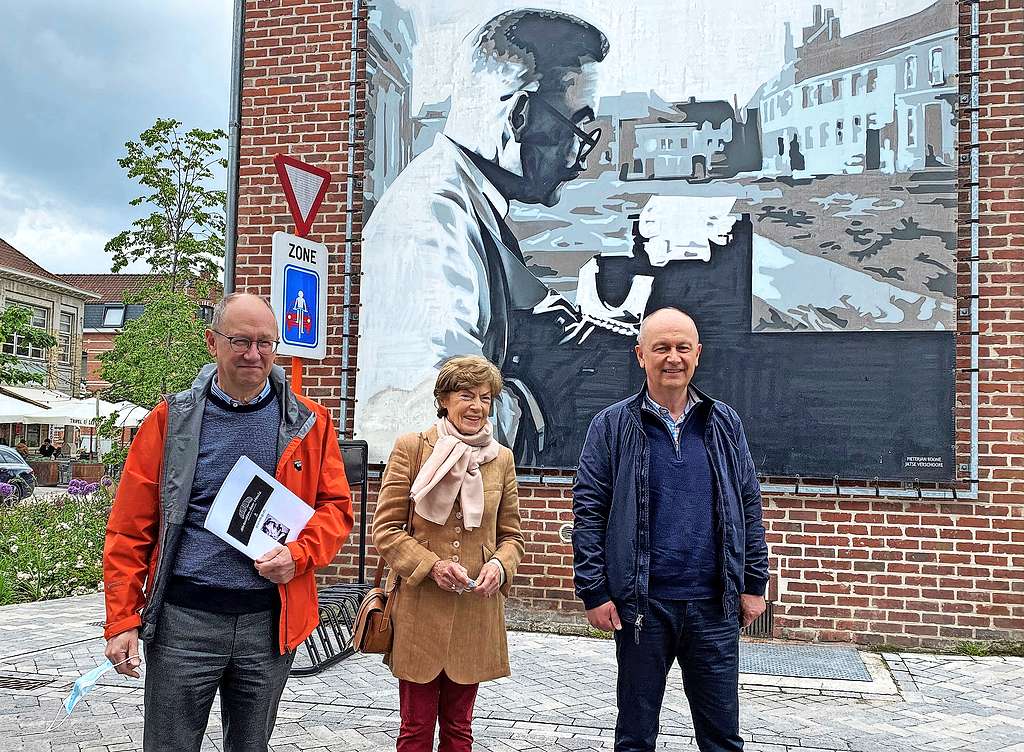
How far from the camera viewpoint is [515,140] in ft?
24.2

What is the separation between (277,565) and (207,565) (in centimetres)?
23

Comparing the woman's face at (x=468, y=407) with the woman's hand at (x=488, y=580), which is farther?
the woman's face at (x=468, y=407)

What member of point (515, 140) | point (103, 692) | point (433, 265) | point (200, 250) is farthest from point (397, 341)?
point (200, 250)

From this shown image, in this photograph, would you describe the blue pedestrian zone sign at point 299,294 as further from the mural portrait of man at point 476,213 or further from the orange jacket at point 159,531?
the orange jacket at point 159,531

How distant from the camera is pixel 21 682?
5684mm

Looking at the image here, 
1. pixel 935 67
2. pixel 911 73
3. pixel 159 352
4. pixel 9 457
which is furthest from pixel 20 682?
Answer: pixel 9 457

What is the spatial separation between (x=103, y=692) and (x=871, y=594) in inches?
192

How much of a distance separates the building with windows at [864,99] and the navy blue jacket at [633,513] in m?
3.78

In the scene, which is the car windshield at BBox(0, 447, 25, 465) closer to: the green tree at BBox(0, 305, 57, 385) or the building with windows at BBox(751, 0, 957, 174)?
the green tree at BBox(0, 305, 57, 385)

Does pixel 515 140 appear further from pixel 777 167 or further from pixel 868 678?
pixel 868 678

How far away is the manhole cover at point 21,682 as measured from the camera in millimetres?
5574

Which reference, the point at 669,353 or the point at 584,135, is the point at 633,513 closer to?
the point at 669,353

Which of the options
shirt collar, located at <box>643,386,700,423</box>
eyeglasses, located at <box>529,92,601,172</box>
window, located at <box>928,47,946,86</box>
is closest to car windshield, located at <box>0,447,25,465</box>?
eyeglasses, located at <box>529,92,601,172</box>

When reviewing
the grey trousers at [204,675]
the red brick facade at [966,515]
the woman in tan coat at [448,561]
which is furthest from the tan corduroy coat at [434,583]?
the red brick facade at [966,515]
